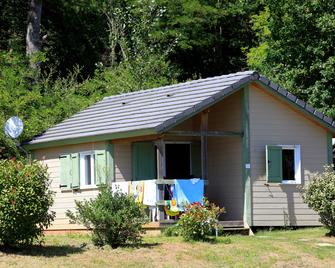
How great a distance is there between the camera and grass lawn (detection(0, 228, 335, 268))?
1563 centimetres

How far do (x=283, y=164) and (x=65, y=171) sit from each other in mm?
6384

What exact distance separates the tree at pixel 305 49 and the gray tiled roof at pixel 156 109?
21.2 ft

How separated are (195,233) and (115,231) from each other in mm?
2167

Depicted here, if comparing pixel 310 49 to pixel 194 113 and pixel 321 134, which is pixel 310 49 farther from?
pixel 194 113

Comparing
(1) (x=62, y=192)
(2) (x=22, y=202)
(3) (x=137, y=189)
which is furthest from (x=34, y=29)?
(2) (x=22, y=202)

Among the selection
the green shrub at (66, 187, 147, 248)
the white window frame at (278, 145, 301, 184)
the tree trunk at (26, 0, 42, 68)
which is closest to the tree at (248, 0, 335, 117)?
the white window frame at (278, 145, 301, 184)

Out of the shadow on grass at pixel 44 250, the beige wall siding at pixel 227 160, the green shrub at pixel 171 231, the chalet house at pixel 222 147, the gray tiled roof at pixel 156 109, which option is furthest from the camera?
the beige wall siding at pixel 227 160

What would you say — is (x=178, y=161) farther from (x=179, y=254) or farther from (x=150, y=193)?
(x=179, y=254)

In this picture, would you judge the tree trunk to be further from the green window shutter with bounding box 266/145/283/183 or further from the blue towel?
the blue towel

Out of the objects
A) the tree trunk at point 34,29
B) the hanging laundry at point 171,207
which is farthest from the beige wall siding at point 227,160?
the tree trunk at point 34,29

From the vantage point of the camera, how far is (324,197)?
774 inches

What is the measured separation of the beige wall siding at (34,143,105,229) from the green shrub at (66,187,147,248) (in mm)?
5920

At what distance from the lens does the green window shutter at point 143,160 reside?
2291 centimetres

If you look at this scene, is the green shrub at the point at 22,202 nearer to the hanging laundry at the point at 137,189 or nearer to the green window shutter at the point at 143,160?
the hanging laundry at the point at 137,189
